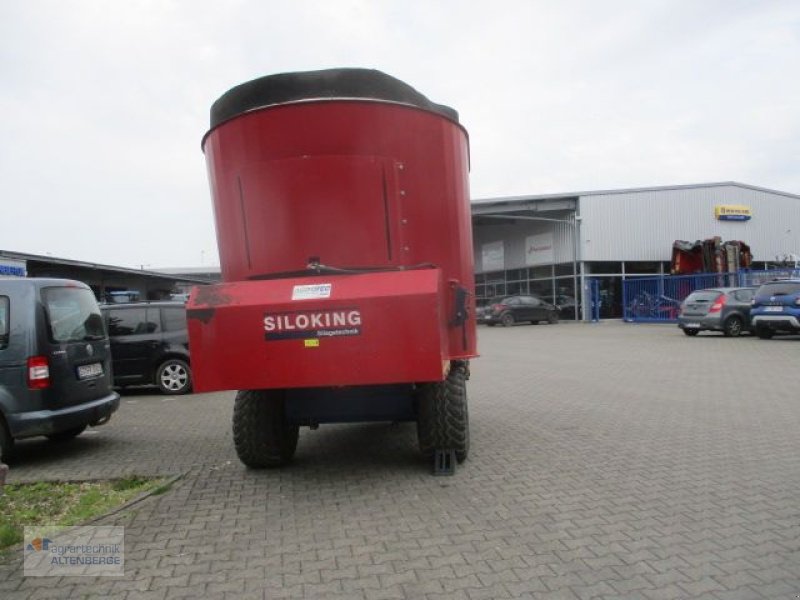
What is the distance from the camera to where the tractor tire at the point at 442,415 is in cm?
482

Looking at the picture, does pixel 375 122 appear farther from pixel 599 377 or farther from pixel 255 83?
pixel 599 377

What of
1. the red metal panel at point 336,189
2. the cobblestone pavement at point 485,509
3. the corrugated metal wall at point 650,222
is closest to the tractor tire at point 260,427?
the cobblestone pavement at point 485,509

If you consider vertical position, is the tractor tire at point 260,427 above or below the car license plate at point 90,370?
below

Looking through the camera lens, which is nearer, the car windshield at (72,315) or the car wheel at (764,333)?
the car windshield at (72,315)

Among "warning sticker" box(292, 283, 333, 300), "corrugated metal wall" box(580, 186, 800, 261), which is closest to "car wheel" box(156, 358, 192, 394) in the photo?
"warning sticker" box(292, 283, 333, 300)

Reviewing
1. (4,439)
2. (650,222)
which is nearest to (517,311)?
(650,222)

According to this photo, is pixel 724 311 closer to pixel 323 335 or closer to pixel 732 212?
pixel 732 212

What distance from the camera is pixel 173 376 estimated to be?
10531mm

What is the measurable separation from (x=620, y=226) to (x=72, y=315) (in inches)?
1072

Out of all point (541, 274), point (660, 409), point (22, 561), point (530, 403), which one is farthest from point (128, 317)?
point (541, 274)

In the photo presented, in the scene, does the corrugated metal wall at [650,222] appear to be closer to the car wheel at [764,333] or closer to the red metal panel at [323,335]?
the car wheel at [764,333]

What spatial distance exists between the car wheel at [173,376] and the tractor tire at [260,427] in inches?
227

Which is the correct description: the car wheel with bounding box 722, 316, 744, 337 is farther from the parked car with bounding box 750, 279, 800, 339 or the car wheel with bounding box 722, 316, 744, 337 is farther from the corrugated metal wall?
the corrugated metal wall

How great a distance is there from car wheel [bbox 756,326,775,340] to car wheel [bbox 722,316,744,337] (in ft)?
4.26
